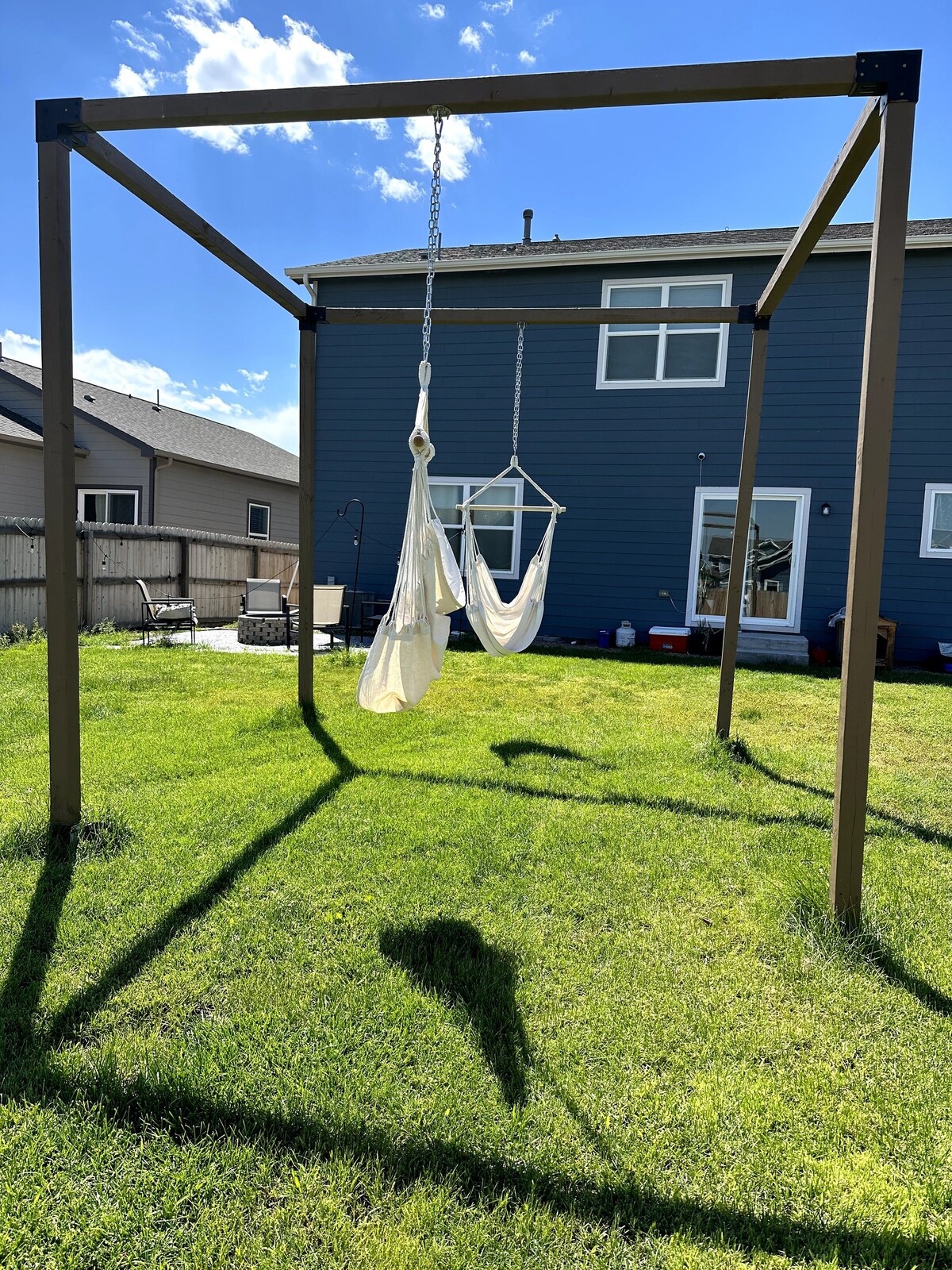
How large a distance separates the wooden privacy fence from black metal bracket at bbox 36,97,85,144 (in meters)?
4.11

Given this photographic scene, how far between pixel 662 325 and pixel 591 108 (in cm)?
686

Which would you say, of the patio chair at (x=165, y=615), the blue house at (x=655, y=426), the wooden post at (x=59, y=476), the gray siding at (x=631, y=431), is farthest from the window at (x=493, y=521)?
the wooden post at (x=59, y=476)

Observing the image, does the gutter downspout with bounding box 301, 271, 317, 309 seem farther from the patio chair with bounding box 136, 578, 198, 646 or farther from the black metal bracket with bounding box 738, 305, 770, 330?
the black metal bracket with bounding box 738, 305, 770, 330

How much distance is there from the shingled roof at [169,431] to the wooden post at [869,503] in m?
11.2

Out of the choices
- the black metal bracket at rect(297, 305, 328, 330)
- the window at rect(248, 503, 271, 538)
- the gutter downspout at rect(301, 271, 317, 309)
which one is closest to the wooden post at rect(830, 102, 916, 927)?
the black metal bracket at rect(297, 305, 328, 330)

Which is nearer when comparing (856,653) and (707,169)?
(856,653)

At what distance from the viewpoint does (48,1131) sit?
129 centimetres

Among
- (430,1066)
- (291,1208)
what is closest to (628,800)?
(430,1066)

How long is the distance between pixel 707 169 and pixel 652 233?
8.89 ft

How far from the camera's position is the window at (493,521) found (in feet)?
28.6

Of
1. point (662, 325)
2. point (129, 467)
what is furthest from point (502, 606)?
point (129, 467)

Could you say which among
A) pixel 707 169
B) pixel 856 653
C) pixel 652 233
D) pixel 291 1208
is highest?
pixel 652 233

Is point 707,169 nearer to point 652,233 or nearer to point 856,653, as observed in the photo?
point 652,233

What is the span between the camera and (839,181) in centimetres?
230
